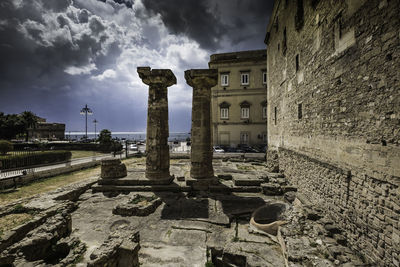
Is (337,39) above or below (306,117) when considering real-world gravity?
above

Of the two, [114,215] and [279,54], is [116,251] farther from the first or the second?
[279,54]

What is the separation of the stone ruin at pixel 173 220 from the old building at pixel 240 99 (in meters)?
14.8

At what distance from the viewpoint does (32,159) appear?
47.5 ft

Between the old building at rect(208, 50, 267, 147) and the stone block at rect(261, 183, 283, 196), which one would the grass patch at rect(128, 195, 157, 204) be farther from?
the old building at rect(208, 50, 267, 147)

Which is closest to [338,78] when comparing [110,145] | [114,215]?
[114,215]

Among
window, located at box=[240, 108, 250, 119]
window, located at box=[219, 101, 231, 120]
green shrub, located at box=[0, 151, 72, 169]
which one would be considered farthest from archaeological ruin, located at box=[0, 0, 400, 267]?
window, located at box=[219, 101, 231, 120]

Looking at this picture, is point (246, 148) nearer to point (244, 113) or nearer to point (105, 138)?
point (244, 113)

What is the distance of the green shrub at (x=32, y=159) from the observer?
1290cm

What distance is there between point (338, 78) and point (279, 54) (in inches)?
301

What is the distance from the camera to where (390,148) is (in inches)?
148

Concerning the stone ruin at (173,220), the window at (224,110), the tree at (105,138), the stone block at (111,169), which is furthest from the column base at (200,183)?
the tree at (105,138)

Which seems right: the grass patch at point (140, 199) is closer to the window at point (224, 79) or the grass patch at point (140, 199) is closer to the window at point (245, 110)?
the window at point (245, 110)

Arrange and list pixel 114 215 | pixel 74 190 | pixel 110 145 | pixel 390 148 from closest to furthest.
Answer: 1. pixel 390 148
2. pixel 114 215
3. pixel 74 190
4. pixel 110 145

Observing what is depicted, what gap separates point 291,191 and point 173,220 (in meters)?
5.92
